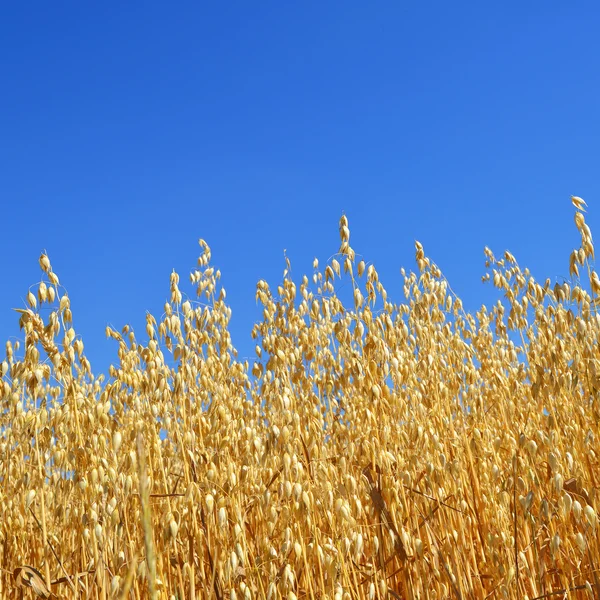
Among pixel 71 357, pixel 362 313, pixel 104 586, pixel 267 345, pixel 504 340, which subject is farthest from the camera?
pixel 504 340

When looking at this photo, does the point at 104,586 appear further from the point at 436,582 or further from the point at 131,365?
the point at 131,365

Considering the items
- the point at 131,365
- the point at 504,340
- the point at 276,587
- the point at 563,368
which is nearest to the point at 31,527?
the point at 131,365

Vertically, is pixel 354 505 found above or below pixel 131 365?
below

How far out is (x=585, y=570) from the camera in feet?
7.48

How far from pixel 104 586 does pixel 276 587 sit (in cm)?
51

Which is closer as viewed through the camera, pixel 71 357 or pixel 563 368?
pixel 71 357

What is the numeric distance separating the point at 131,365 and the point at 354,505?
4.50 feet

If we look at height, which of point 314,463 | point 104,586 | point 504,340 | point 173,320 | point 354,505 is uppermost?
point 504,340

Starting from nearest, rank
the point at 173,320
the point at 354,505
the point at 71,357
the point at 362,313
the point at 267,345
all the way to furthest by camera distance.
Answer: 1. the point at 71,357
2. the point at 354,505
3. the point at 173,320
4. the point at 362,313
5. the point at 267,345

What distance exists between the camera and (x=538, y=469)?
8.81 ft

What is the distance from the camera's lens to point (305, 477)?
226cm

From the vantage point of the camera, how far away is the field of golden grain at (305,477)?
1.98 m

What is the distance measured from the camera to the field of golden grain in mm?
1979

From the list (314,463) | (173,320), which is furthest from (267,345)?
(314,463)
